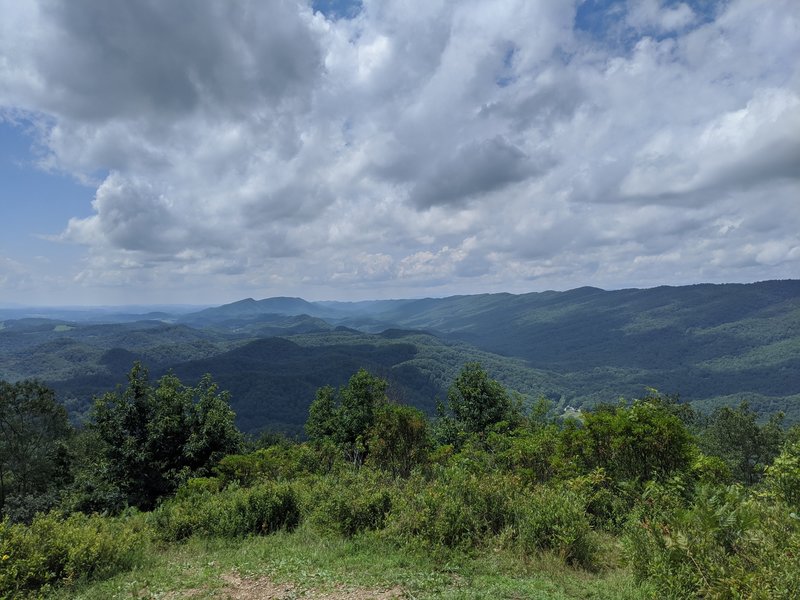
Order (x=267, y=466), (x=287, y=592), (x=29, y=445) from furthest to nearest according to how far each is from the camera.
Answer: (x=29, y=445), (x=267, y=466), (x=287, y=592)

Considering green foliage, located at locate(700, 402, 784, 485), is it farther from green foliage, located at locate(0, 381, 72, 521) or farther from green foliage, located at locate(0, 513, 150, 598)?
green foliage, located at locate(0, 381, 72, 521)

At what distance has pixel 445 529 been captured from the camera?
8.32m

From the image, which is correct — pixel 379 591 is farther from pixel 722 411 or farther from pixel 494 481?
pixel 722 411

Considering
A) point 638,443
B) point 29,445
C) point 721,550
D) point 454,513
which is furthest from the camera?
point 29,445

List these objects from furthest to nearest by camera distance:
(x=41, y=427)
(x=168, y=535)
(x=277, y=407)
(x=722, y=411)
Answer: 1. (x=277, y=407)
2. (x=722, y=411)
3. (x=41, y=427)
4. (x=168, y=535)

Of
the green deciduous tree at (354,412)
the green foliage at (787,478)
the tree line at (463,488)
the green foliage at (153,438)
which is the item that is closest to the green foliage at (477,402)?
the tree line at (463,488)

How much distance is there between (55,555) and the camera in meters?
7.68

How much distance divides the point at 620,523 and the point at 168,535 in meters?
11.0

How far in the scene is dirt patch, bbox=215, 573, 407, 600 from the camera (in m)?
6.47

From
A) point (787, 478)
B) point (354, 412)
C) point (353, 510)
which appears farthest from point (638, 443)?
point (354, 412)

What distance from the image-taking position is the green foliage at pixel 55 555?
7051 millimetres

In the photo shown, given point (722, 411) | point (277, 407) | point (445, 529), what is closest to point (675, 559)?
point (445, 529)

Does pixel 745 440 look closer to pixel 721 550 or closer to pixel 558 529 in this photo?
pixel 558 529

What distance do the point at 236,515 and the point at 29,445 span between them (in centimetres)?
3396
